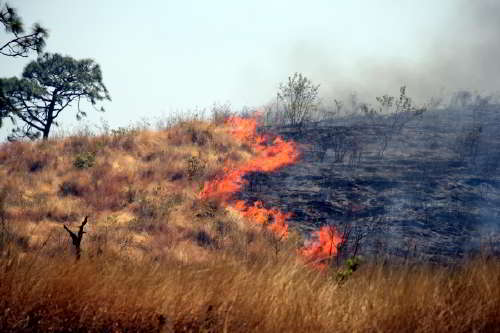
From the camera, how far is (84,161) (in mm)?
16281

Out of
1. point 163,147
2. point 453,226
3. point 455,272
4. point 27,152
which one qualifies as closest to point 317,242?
point 453,226

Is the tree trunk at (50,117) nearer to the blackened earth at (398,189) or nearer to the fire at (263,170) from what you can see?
the fire at (263,170)

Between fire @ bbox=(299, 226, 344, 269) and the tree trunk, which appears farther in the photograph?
the tree trunk

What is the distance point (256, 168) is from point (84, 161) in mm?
8005

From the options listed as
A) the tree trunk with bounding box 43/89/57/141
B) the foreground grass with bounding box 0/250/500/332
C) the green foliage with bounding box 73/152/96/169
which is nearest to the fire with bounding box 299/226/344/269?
the foreground grass with bounding box 0/250/500/332

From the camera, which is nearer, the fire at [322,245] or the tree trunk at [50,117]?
the fire at [322,245]

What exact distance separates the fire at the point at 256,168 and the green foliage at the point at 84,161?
5.73 meters

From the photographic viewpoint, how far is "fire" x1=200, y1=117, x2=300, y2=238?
12875mm

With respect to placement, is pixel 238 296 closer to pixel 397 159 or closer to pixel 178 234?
pixel 178 234

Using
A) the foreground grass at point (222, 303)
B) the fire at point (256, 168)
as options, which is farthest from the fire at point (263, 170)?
the foreground grass at point (222, 303)

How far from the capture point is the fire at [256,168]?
12875mm

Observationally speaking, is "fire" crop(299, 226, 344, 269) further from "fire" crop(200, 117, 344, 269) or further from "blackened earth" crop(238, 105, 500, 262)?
"blackened earth" crop(238, 105, 500, 262)

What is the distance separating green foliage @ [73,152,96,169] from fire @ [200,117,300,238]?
573cm

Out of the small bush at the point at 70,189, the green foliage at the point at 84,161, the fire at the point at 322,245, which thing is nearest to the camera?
the fire at the point at 322,245
